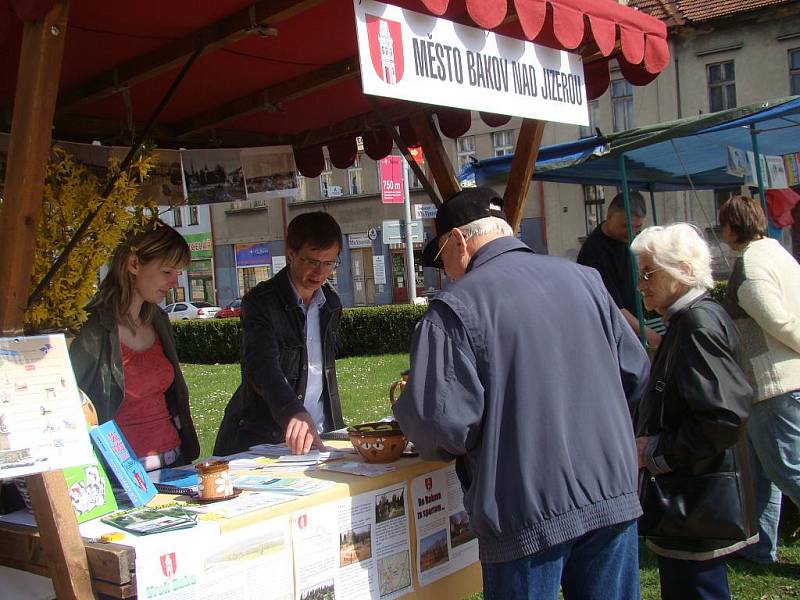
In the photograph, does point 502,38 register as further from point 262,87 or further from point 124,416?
point 124,416

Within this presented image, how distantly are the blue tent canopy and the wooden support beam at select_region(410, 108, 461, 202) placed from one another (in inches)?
96.0

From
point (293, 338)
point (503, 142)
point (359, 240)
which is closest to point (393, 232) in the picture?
point (359, 240)

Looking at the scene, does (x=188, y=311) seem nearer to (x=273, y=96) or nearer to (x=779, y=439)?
(x=273, y=96)

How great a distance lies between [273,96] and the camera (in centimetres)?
362

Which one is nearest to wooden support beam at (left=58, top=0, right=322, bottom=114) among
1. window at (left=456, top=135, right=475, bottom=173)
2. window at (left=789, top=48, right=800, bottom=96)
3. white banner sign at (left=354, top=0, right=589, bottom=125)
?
white banner sign at (left=354, top=0, right=589, bottom=125)

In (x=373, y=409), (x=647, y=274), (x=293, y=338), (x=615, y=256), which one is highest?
(x=615, y=256)

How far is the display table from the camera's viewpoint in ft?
5.83

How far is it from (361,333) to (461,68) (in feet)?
42.1

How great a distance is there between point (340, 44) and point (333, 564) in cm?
200

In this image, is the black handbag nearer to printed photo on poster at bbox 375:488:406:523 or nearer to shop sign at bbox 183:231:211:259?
printed photo on poster at bbox 375:488:406:523

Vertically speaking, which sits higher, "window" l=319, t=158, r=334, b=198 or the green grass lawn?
"window" l=319, t=158, r=334, b=198

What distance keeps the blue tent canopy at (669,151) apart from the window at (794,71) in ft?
41.2

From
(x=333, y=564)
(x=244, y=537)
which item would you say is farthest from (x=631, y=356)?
(x=244, y=537)

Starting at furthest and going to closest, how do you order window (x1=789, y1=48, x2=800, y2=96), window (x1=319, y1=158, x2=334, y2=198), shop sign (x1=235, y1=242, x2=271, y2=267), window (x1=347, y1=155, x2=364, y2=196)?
1. shop sign (x1=235, y1=242, x2=271, y2=267)
2. window (x1=319, y1=158, x2=334, y2=198)
3. window (x1=347, y1=155, x2=364, y2=196)
4. window (x1=789, y1=48, x2=800, y2=96)
